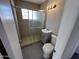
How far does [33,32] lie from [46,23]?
0.99m

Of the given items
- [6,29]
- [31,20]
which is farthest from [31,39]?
[6,29]

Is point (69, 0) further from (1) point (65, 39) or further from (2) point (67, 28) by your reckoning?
(1) point (65, 39)

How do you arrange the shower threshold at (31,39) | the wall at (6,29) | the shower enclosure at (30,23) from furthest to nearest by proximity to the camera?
the shower enclosure at (30,23)
the shower threshold at (31,39)
the wall at (6,29)


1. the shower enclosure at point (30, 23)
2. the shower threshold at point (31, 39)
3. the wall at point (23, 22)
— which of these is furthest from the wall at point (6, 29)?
the wall at point (23, 22)

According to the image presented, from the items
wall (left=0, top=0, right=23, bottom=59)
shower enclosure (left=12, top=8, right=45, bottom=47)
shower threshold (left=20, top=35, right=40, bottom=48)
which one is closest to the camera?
wall (left=0, top=0, right=23, bottom=59)

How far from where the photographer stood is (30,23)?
337 cm

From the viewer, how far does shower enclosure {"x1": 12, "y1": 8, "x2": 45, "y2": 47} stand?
3262mm

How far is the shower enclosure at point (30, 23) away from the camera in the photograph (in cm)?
326

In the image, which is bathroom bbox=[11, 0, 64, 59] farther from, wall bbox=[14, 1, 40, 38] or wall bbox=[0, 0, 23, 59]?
wall bbox=[0, 0, 23, 59]

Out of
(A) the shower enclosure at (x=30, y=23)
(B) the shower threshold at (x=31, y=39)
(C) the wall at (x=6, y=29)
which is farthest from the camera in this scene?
(A) the shower enclosure at (x=30, y=23)

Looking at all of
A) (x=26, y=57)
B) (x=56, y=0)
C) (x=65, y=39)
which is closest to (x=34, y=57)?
(x=26, y=57)

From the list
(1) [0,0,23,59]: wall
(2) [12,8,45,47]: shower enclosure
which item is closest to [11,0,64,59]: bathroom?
(2) [12,8,45,47]: shower enclosure

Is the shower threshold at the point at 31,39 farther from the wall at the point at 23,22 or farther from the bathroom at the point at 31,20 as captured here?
the wall at the point at 23,22

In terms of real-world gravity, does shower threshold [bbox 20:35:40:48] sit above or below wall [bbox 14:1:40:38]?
below
